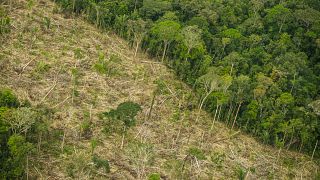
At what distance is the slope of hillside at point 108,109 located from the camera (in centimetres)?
2575

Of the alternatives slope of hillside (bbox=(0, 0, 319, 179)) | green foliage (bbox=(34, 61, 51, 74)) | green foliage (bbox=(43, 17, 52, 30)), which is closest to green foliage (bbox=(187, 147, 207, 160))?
slope of hillside (bbox=(0, 0, 319, 179))

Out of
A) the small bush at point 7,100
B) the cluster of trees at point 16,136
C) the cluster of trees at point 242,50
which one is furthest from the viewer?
the cluster of trees at point 242,50

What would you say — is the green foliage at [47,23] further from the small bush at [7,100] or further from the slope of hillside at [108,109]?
the small bush at [7,100]

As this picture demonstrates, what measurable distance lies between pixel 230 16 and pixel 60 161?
22.0 m

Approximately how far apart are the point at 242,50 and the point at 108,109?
43.1ft

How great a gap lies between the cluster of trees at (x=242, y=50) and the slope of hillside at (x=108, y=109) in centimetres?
131

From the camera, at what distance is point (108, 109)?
98.9 feet

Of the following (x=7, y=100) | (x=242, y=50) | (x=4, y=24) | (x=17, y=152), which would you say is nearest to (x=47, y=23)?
(x=4, y=24)

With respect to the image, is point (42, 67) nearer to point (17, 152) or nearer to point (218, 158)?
point (17, 152)

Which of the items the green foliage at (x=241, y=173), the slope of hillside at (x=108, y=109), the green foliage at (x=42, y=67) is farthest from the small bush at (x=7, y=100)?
the green foliage at (x=241, y=173)

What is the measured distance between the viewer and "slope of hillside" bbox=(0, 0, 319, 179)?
25.8 metres

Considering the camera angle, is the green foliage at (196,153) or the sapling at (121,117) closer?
the green foliage at (196,153)

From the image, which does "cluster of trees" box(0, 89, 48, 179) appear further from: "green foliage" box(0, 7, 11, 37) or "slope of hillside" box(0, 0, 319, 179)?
"green foliage" box(0, 7, 11, 37)

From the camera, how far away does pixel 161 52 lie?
1469 inches
